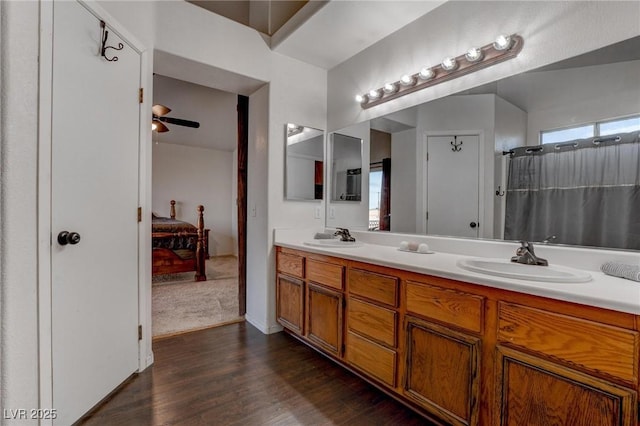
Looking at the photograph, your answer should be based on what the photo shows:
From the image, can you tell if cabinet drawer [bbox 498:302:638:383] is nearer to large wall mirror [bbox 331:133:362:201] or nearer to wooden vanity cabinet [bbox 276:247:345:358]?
wooden vanity cabinet [bbox 276:247:345:358]

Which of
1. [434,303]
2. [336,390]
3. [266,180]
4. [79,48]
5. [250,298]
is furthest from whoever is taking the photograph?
[250,298]

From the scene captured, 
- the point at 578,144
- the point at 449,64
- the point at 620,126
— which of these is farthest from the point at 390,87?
the point at 620,126

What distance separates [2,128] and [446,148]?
7.44ft

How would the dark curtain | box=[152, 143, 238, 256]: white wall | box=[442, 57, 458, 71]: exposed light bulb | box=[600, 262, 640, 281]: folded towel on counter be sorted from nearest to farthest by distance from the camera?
box=[600, 262, 640, 281]: folded towel on counter, box=[442, 57, 458, 71]: exposed light bulb, the dark curtain, box=[152, 143, 238, 256]: white wall

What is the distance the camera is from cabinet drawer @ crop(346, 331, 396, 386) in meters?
1.65

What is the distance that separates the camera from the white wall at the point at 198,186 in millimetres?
6520

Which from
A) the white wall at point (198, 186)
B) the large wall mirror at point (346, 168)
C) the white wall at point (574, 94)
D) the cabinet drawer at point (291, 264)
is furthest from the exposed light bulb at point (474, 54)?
the white wall at point (198, 186)

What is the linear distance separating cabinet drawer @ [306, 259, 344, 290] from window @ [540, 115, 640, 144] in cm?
140

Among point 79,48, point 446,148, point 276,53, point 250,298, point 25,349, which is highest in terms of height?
point 276,53

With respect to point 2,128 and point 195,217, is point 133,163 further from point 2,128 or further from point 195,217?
point 195,217

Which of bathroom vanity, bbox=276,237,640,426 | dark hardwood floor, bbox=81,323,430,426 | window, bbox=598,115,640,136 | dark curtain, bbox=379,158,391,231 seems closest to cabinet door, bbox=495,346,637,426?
bathroom vanity, bbox=276,237,640,426

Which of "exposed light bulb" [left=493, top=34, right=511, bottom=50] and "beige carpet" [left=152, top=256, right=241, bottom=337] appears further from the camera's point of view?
"beige carpet" [left=152, top=256, right=241, bottom=337]

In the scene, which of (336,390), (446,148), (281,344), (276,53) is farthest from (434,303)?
(276,53)

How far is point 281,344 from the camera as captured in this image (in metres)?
2.50
